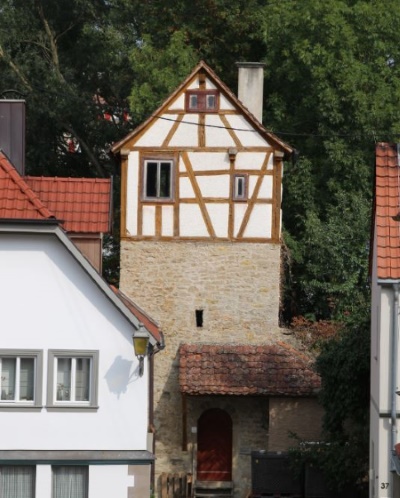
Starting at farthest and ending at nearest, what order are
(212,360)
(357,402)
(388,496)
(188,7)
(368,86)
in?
1. (188,7)
2. (368,86)
3. (212,360)
4. (357,402)
5. (388,496)

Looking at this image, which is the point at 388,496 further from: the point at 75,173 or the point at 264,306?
the point at 75,173

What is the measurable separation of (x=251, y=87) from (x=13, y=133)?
895 cm

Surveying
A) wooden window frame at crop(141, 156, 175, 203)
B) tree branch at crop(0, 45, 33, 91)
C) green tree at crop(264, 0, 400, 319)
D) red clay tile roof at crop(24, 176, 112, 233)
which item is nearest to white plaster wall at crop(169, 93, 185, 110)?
wooden window frame at crop(141, 156, 175, 203)

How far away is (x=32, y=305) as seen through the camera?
2612 cm

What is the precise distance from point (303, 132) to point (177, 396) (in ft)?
33.2

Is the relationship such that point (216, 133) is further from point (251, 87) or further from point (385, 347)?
point (385, 347)

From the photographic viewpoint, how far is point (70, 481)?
26.0 m

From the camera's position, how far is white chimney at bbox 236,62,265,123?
1427 inches

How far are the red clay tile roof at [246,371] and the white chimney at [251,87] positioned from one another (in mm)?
5830

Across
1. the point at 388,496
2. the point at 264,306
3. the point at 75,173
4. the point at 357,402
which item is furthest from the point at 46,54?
the point at 388,496

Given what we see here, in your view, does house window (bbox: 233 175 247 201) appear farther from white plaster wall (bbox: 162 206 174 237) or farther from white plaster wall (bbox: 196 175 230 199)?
white plaster wall (bbox: 162 206 174 237)

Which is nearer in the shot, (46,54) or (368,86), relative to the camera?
(368,86)

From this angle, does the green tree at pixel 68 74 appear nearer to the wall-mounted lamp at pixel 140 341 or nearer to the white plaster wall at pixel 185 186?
the white plaster wall at pixel 185 186

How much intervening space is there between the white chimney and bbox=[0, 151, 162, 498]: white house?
11206mm
